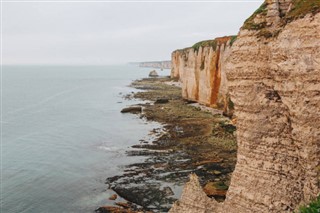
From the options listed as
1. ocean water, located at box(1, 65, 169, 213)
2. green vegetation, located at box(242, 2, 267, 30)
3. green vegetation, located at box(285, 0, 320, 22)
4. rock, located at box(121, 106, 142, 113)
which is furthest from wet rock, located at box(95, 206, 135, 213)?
rock, located at box(121, 106, 142, 113)

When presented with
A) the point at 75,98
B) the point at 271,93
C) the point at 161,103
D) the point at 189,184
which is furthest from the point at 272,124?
the point at 75,98

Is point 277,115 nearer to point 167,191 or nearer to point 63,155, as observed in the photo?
point 167,191

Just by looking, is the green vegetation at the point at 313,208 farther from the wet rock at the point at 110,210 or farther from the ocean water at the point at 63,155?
the ocean water at the point at 63,155

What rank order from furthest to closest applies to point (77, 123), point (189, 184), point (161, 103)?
point (161, 103), point (77, 123), point (189, 184)

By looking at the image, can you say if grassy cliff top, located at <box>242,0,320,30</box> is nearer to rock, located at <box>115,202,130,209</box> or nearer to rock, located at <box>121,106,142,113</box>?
rock, located at <box>115,202,130,209</box>

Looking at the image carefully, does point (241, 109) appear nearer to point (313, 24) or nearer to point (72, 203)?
point (313, 24)

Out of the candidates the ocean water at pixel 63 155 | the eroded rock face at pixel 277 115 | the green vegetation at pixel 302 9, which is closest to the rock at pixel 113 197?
the ocean water at pixel 63 155
